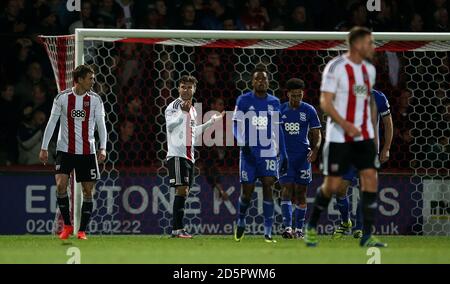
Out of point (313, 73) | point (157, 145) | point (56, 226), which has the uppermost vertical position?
point (313, 73)

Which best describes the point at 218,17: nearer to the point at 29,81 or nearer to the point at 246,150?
the point at 29,81

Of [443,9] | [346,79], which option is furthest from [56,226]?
[443,9]

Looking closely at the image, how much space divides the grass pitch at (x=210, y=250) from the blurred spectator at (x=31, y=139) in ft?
8.03

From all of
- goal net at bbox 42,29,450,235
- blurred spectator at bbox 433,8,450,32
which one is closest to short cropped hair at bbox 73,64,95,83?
goal net at bbox 42,29,450,235

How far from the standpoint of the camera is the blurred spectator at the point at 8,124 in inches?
551

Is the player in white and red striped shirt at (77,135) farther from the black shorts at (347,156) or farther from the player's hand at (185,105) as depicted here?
the black shorts at (347,156)

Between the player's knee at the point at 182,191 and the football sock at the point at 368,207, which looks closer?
the football sock at the point at 368,207

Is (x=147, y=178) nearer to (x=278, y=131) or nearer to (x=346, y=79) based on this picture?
(x=278, y=131)

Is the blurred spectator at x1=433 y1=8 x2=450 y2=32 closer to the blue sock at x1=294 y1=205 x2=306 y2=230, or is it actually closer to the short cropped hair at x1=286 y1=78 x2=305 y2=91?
the short cropped hair at x1=286 y1=78 x2=305 y2=91

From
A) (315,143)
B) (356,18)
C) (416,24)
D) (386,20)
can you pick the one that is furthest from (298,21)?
(315,143)

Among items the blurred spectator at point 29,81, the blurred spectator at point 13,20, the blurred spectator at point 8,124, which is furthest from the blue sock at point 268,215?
the blurred spectator at point 13,20

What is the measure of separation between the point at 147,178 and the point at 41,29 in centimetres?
291
